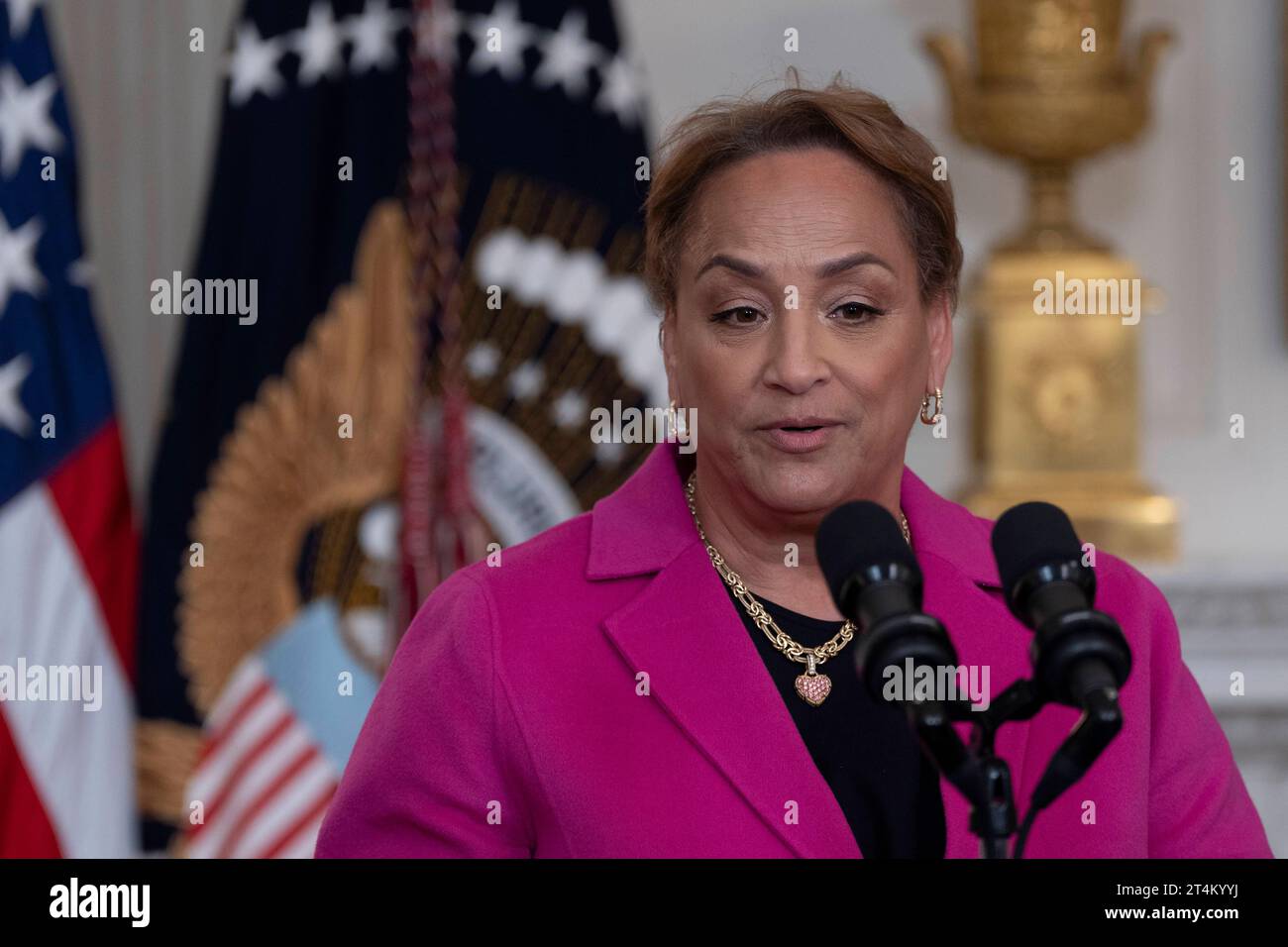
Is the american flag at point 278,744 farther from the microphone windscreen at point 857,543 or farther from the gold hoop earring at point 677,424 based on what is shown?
the microphone windscreen at point 857,543

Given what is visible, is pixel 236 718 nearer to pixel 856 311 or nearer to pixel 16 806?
pixel 16 806

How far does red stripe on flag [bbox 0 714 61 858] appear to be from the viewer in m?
2.87

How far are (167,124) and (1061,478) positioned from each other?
1.94m

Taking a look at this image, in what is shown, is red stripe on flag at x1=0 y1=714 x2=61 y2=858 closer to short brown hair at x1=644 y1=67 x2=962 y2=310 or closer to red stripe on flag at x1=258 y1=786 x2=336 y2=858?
red stripe on flag at x1=258 y1=786 x2=336 y2=858

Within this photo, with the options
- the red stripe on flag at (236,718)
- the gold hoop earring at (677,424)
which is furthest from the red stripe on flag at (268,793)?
the gold hoop earring at (677,424)

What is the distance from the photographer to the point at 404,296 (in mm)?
3004

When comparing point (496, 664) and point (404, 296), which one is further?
point (404, 296)

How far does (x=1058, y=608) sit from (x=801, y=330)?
0.44 m

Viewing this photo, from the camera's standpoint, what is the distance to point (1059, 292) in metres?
3.02

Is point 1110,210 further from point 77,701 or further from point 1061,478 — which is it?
point 77,701

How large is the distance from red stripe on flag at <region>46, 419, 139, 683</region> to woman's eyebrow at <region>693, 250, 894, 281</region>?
6.43ft

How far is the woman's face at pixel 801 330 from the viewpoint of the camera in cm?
130

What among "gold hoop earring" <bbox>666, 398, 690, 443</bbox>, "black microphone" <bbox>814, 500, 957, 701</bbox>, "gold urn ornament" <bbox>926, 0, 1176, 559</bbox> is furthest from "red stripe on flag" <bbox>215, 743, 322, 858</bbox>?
"black microphone" <bbox>814, 500, 957, 701</bbox>
